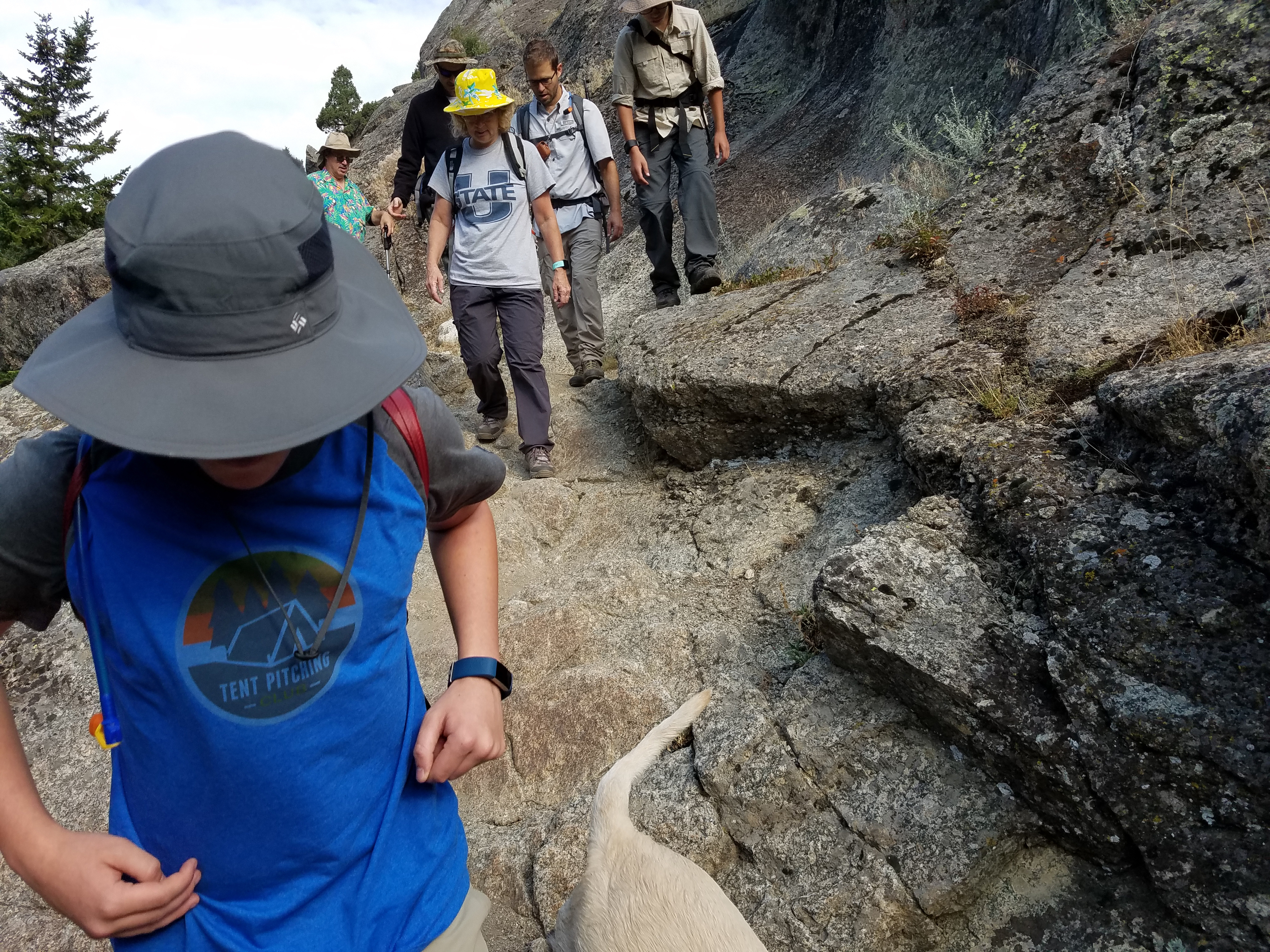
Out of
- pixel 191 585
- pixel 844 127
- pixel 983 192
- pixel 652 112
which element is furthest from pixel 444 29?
pixel 191 585

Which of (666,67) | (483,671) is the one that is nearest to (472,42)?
(666,67)

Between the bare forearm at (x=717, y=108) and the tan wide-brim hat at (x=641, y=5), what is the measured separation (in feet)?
2.26

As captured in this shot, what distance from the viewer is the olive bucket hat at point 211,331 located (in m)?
0.92

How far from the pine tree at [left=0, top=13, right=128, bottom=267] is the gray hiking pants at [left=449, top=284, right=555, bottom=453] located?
1920 cm

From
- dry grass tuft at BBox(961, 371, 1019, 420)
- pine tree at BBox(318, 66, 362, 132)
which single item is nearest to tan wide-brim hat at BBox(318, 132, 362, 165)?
dry grass tuft at BBox(961, 371, 1019, 420)

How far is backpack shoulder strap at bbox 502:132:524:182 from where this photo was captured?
520 cm

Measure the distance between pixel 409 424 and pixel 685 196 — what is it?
17.1 feet

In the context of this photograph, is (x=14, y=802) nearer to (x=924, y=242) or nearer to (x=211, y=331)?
(x=211, y=331)

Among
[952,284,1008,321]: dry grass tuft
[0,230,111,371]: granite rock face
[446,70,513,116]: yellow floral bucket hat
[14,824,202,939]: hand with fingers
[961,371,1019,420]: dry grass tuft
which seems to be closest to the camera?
[14,824,202,939]: hand with fingers

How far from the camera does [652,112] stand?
603 centimetres

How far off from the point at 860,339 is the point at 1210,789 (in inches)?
105

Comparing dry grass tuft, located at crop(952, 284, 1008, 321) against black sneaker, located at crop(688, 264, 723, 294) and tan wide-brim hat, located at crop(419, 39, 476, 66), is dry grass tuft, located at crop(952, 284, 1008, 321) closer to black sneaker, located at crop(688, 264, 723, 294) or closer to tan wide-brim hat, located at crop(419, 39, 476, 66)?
black sneaker, located at crop(688, 264, 723, 294)

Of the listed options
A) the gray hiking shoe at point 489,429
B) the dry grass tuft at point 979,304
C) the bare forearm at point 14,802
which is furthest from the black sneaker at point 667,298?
the bare forearm at point 14,802

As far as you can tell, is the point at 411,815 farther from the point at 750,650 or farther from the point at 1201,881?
the point at 750,650
